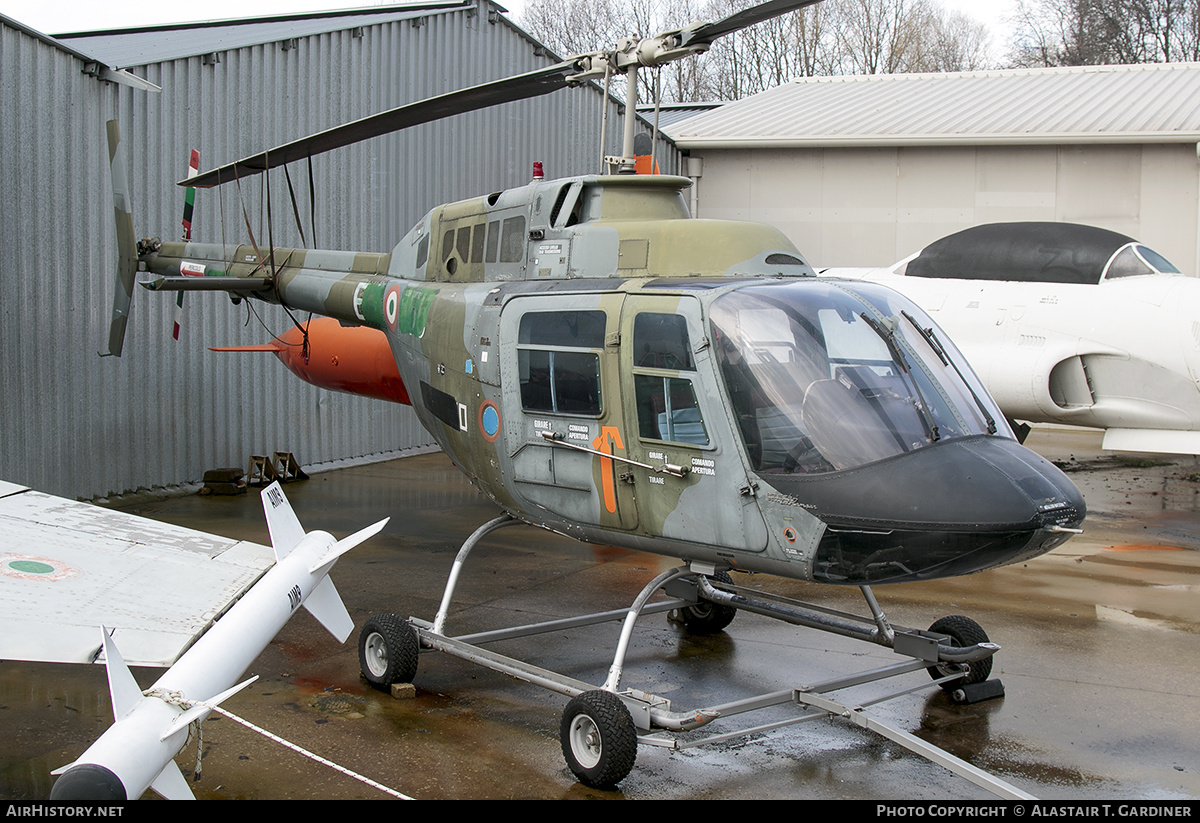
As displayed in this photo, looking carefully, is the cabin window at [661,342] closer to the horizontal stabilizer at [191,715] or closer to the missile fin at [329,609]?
the missile fin at [329,609]

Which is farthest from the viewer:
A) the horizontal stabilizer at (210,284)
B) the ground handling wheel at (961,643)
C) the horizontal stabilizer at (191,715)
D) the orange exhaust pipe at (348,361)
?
the orange exhaust pipe at (348,361)

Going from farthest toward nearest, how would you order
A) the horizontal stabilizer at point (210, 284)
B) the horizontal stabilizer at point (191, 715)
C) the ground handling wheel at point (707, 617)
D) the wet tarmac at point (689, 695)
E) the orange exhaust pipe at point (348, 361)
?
the orange exhaust pipe at point (348, 361) → the horizontal stabilizer at point (210, 284) → the ground handling wheel at point (707, 617) → the wet tarmac at point (689, 695) → the horizontal stabilizer at point (191, 715)

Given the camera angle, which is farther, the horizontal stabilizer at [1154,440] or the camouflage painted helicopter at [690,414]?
the horizontal stabilizer at [1154,440]

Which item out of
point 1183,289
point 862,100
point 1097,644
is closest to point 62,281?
point 1097,644

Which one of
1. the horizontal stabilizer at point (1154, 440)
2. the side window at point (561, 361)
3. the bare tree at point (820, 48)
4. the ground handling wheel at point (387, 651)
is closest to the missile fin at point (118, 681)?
the ground handling wheel at point (387, 651)

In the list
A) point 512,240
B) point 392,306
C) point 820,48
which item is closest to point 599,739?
point 512,240

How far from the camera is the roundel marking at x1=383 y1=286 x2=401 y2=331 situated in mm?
8152

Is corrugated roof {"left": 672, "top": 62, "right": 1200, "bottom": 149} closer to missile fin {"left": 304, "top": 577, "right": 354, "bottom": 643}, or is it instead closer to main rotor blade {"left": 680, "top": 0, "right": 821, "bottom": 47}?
main rotor blade {"left": 680, "top": 0, "right": 821, "bottom": 47}

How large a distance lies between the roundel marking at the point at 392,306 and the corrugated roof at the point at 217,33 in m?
5.95

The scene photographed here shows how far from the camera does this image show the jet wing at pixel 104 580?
3.97 meters

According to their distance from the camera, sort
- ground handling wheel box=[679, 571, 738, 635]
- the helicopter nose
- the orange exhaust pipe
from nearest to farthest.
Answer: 1. the helicopter nose
2. ground handling wheel box=[679, 571, 738, 635]
3. the orange exhaust pipe

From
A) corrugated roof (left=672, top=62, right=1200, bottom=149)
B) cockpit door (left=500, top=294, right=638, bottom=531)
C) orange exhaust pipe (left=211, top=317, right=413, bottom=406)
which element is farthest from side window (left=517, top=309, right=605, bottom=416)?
corrugated roof (left=672, top=62, right=1200, bottom=149)

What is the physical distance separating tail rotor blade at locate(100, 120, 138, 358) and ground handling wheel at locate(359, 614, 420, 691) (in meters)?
5.63

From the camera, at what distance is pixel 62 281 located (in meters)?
11.5
